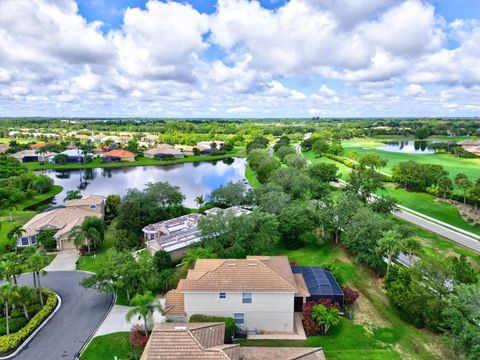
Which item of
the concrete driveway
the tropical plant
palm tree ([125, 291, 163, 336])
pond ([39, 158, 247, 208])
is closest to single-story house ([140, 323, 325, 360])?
palm tree ([125, 291, 163, 336])

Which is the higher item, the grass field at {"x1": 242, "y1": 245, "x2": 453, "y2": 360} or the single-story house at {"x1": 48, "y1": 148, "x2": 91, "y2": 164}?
the single-story house at {"x1": 48, "y1": 148, "x2": 91, "y2": 164}

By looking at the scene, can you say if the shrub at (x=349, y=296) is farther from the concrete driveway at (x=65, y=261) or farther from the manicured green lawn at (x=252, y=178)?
the manicured green lawn at (x=252, y=178)

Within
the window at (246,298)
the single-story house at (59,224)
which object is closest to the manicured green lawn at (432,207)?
the window at (246,298)

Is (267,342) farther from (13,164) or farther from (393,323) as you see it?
(13,164)

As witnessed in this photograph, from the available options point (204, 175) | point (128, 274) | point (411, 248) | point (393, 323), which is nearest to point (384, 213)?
point (411, 248)

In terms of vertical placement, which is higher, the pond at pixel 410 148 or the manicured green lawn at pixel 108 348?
the pond at pixel 410 148

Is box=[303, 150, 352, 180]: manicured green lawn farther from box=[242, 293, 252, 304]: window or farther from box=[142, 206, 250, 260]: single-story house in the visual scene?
box=[242, 293, 252, 304]: window
